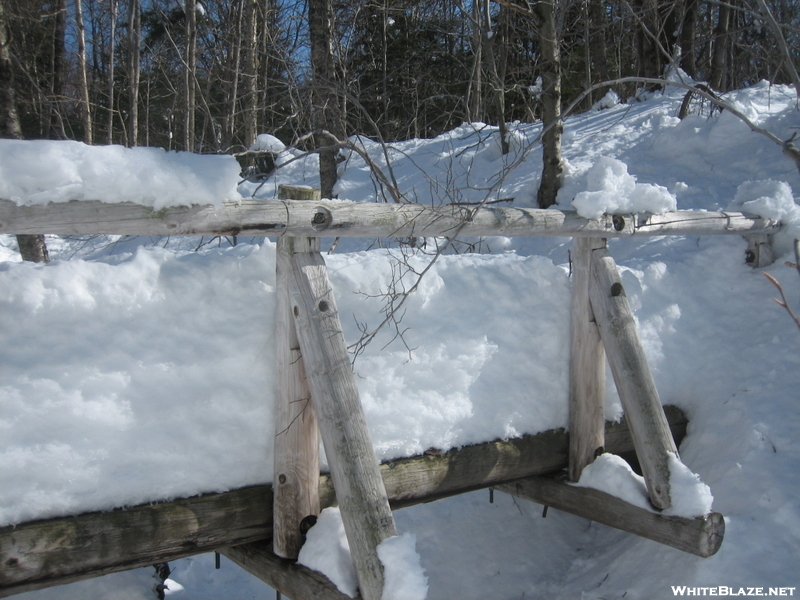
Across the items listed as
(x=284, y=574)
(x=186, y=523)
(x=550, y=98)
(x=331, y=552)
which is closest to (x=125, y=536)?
(x=186, y=523)

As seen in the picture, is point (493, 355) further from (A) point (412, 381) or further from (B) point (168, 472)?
(B) point (168, 472)

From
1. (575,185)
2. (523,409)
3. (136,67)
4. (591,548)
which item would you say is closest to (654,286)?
(523,409)

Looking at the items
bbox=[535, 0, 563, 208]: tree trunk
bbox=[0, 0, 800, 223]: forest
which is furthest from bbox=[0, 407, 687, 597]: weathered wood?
bbox=[535, 0, 563, 208]: tree trunk

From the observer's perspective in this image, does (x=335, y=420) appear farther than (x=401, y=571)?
Yes

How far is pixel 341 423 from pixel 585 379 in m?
1.68

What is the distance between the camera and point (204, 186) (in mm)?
2238

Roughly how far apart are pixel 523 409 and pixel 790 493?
1.44 meters

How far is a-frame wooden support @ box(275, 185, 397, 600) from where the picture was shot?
7.84 ft

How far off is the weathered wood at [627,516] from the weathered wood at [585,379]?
0.45 feet

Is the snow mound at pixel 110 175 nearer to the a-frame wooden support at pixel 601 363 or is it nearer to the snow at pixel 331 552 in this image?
the snow at pixel 331 552

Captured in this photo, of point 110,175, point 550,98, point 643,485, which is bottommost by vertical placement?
point 643,485

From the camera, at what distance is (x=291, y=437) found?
265cm

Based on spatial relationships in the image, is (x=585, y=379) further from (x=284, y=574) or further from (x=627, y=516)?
(x=284, y=574)

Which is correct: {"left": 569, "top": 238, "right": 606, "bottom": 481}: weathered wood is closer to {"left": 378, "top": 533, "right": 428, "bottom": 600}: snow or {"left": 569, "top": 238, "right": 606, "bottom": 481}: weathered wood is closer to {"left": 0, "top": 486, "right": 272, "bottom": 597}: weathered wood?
{"left": 378, "top": 533, "right": 428, "bottom": 600}: snow
